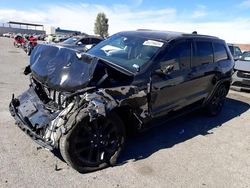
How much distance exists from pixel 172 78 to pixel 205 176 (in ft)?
5.58

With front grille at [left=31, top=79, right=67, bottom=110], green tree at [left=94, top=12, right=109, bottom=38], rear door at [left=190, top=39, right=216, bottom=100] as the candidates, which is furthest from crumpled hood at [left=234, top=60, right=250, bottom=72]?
green tree at [left=94, top=12, right=109, bottom=38]

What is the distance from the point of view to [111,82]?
4246mm

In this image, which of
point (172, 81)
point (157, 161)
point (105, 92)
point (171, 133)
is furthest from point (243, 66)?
point (105, 92)

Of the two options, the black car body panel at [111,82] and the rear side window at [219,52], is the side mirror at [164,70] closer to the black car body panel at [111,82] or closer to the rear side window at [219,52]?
the black car body panel at [111,82]

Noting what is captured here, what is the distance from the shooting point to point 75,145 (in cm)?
378

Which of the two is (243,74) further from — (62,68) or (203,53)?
(62,68)

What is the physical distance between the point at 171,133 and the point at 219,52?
8.10 feet

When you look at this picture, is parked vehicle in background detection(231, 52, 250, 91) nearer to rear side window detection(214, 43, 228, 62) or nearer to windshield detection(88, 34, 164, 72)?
rear side window detection(214, 43, 228, 62)

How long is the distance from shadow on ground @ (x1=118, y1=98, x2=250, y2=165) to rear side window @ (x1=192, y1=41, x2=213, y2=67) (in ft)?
4.49

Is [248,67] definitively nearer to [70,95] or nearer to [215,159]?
[215,159]

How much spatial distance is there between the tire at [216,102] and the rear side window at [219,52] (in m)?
0.69

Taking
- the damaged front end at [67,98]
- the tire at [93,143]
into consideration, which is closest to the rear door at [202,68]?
the damaged front end at [67,98]

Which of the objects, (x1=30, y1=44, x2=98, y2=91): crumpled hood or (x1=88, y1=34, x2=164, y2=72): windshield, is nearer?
(x1=30, y1=44, x2=98, y2=91): crumpled hood

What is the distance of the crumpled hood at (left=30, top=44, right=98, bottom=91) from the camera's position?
4.09 meters
